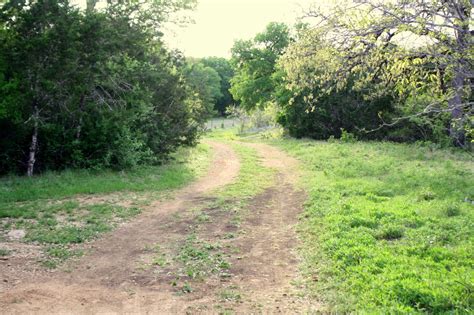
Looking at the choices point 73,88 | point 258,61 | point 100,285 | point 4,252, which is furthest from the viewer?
point 258,61

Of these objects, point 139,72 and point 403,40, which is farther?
point 139,72

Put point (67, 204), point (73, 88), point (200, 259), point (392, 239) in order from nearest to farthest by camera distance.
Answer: point (200, 259) → point (392, 239) → point (67, 204) → point (73, 88)

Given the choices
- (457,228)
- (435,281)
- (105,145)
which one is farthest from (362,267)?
(105,145)

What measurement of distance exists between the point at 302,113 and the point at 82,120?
18301 millimetres

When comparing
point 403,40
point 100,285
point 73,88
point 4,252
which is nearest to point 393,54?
point 403,40

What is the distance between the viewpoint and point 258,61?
42.9 meters

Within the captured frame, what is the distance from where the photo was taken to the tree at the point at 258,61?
140 feet

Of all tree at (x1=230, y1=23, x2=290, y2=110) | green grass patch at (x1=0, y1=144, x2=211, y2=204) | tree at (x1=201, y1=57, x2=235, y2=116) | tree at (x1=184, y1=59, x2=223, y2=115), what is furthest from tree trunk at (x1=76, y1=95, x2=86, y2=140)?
tree at (x1=201, y1=57, x2=235, y2=116)

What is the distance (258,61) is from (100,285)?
38594 millimetres

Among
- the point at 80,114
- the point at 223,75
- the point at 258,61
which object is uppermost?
the point at 223,75

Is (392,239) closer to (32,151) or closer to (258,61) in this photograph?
(32,151)

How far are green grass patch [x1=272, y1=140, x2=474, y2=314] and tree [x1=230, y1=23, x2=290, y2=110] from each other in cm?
2889

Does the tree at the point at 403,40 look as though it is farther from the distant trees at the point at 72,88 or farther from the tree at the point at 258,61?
Answer: the tree at the point at 258,61

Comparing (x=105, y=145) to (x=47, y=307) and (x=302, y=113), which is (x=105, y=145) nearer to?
(x=47, y=307)
